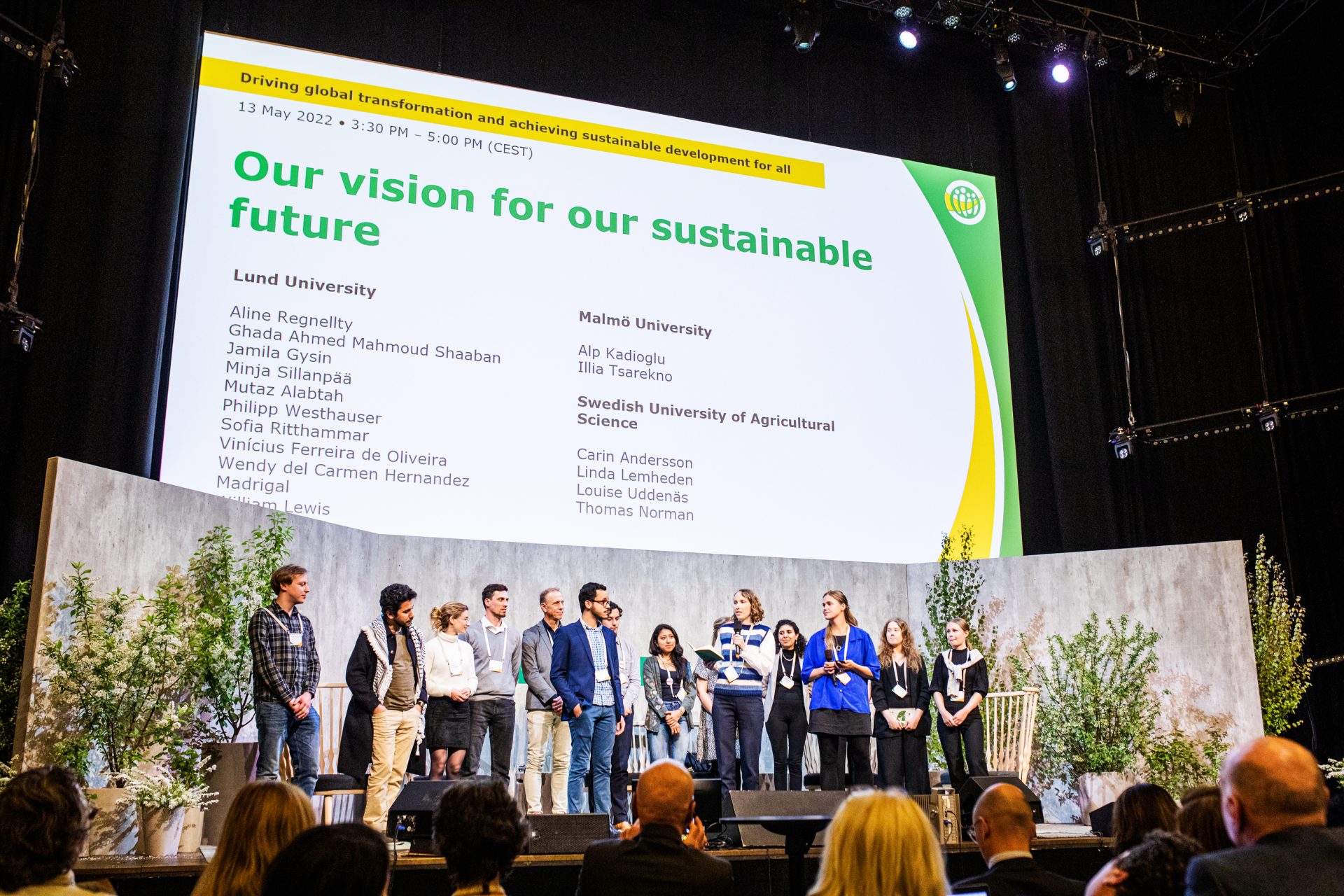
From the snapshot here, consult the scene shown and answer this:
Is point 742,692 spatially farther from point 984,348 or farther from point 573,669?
point 984,348

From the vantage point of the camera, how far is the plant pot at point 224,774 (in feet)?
17.5

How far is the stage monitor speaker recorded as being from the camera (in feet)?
16.2

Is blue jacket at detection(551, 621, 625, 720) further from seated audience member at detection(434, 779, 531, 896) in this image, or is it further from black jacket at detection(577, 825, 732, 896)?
seated audience member at detection(434, 779, 531, 896)

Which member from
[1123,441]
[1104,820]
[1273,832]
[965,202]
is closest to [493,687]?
[1104,820]

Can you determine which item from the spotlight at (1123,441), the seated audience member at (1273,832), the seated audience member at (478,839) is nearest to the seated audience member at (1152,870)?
the seated audience member at (1273,832)

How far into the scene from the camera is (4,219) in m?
6.71

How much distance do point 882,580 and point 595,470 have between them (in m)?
2.18

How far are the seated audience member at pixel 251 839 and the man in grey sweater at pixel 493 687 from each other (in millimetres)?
3911

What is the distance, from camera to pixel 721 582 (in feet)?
25.5

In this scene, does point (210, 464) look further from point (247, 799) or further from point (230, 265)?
point (247, 799)

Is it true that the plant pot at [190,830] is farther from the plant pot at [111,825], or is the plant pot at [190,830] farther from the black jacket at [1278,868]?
the black jacket at [1278,868]

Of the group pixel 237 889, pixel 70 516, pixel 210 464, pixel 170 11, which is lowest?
pixel 237 889

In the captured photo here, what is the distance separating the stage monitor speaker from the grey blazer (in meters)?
1.44

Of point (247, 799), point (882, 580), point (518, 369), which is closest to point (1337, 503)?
point (882, 580)
